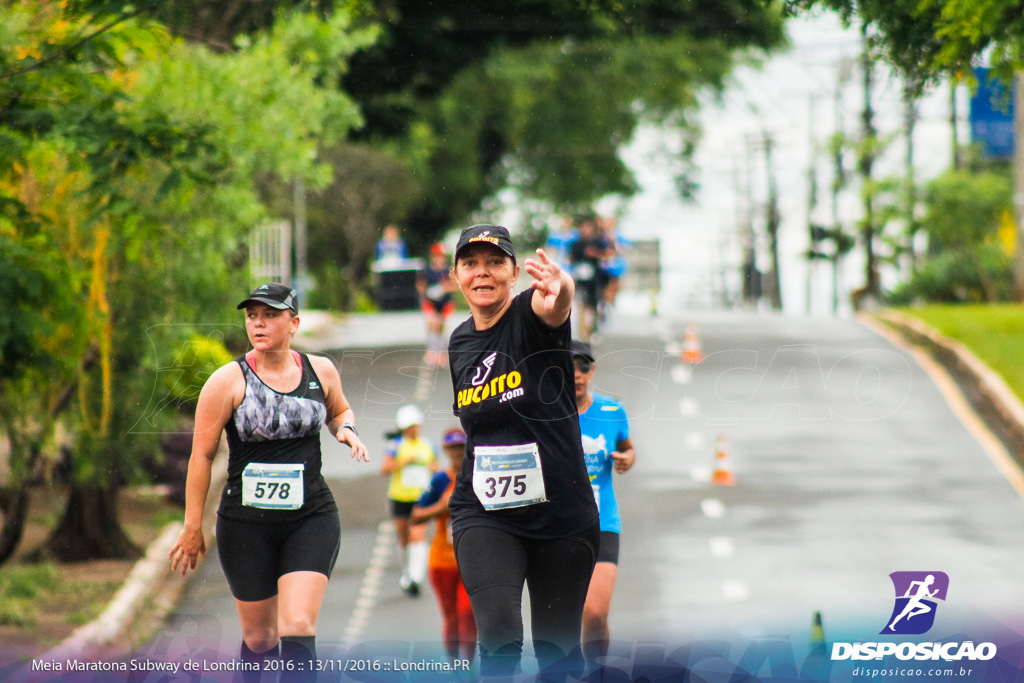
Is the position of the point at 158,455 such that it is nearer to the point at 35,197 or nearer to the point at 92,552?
the point at 92,552

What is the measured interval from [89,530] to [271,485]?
920cm

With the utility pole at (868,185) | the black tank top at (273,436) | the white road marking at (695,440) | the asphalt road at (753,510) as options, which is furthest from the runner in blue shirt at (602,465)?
the utility pole at (868,185)

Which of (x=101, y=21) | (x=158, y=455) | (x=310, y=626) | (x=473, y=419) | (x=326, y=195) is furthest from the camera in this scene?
(x=326, y=195)

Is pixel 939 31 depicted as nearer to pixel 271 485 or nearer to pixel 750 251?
pixel 271 485

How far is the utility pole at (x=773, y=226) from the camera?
5181 cm

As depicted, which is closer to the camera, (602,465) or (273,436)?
(273,436)

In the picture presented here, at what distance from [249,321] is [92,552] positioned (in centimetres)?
919

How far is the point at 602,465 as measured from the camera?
23.1 feet

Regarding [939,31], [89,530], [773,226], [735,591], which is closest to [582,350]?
[939,31]

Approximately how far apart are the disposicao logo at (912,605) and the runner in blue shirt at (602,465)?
1.34 m

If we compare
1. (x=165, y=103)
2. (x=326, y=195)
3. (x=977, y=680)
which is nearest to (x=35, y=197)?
(x=165, y=103)

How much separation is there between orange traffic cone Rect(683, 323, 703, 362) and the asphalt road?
0.17 m

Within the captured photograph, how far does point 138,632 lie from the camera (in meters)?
11.9

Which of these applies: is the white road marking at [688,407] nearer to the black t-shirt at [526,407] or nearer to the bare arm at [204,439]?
the bare arm at [204,439]
